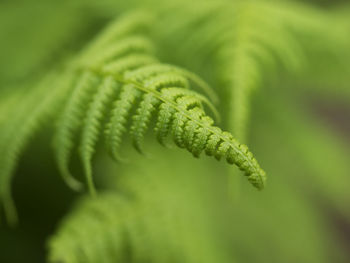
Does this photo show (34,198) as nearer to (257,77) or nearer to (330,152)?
(257,77)

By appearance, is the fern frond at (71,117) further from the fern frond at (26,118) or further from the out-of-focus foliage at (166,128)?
the fern frond at (26,118)

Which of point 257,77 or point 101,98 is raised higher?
point 257,77

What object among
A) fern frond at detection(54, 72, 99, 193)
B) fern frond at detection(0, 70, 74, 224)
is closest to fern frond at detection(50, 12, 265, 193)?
fern frond at detection(54, 72, 99, 193)

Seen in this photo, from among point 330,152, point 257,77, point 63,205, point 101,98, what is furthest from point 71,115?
point 330,152

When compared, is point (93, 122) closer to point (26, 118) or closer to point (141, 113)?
point (141, 113)

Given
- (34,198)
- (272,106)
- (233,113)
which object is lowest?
(34,198)

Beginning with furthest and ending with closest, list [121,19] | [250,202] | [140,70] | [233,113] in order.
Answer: [250,202] < [121,19] < [233,113] < [140,70]

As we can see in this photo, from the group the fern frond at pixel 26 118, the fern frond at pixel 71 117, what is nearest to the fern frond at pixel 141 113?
the fern frond at pixel 71 117

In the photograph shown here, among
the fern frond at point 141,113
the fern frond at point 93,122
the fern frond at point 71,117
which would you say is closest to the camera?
the fern frond at point 141,113

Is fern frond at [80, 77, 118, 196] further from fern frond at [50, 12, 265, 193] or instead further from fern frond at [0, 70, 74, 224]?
fern frond at [0, 70, 74, 224]
